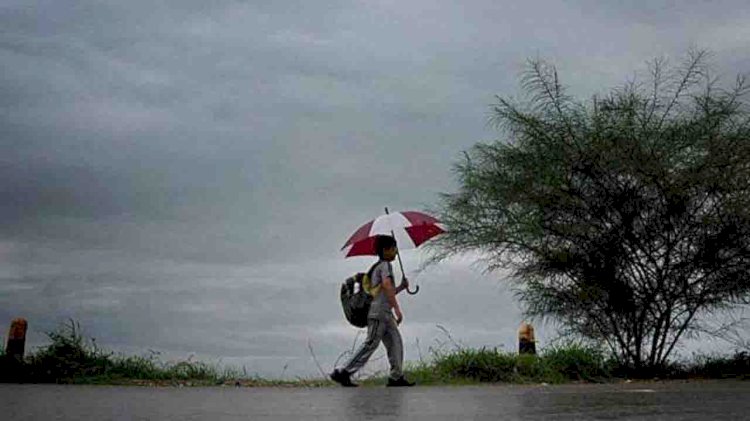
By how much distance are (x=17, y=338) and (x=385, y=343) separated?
5849 millimetres

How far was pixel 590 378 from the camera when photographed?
15.6 meters

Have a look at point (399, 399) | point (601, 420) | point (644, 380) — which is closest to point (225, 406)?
point (399, 399)

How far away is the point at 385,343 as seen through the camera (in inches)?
534

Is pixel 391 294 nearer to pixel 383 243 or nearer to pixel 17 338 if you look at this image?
pixel 383 243

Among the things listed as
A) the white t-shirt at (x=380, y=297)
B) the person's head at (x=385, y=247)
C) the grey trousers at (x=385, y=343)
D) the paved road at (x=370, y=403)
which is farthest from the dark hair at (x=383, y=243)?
the paved road at (x=370, y=403)

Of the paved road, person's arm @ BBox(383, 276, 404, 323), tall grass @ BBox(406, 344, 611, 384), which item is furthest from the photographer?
tall grass @ BBox(406, 344, 611, 384)

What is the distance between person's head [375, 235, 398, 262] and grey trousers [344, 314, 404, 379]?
747 millimetres

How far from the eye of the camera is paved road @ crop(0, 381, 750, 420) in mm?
8555

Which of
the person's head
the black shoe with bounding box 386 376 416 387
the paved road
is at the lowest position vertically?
the paved road

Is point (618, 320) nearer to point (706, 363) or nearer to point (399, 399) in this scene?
point (706, 363)

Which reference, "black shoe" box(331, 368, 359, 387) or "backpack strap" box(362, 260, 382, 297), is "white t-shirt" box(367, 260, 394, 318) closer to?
"backpack strap" box(362, 260, 382, 297)

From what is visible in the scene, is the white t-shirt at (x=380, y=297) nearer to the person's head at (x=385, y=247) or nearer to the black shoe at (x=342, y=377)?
the person's head at (x=385, y=247)

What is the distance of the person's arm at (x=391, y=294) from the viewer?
43.4 ft

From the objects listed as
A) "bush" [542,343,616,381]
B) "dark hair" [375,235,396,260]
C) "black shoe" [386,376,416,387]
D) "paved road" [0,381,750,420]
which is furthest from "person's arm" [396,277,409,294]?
"bush" [542,343,616,381]
